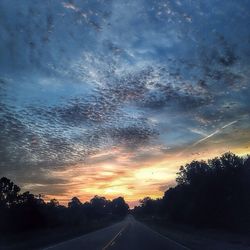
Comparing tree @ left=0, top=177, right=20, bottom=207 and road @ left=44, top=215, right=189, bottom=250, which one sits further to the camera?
tree @ left=0, top=177, right=20, bottom=207

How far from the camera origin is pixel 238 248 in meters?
23.4

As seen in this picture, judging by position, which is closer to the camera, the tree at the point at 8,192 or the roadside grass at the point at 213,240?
the roadside grass at the point at 213,240

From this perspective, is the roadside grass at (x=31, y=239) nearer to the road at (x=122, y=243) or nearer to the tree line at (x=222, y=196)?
the road at (x=122, y=243)

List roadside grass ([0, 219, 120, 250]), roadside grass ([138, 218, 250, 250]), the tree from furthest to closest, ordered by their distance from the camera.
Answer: the tree < roadside grass ([0, 219, 120, 250]) < roadside grass ([138, 218, 250, 250])

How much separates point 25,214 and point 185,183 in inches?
1503

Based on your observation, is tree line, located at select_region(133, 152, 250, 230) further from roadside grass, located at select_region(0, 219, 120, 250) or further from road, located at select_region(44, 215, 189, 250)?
roadside grass, located at select_region(0, 219, 120, 250)

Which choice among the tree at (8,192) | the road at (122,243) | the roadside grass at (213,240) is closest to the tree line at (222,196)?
the roadside grass at (213,240)

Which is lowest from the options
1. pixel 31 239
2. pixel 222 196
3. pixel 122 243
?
pixel 122 243

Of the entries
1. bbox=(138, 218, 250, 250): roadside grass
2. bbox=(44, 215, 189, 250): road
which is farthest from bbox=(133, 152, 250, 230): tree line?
bbox=(44, 215, 189, 250): road

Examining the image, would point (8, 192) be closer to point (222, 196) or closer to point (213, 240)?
point (222, 196)

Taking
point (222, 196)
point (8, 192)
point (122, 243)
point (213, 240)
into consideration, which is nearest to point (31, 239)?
point (122, 243)

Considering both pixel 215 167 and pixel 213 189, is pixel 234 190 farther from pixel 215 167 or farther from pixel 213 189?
pixel 215 167

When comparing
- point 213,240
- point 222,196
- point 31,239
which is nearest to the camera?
point 213,240

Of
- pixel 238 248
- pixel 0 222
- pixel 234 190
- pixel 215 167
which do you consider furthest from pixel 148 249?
pixel 215 167
